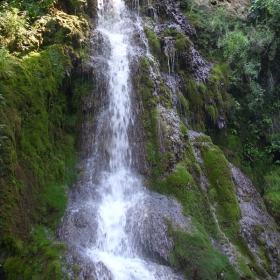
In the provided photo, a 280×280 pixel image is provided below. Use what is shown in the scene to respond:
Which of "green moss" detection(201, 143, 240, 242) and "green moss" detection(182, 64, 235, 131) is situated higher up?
"green moss" detection(182, 64, 235, 131)

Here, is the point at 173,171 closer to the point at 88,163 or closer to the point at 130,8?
the point at 88,163

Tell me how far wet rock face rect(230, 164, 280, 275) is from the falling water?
9.40ft

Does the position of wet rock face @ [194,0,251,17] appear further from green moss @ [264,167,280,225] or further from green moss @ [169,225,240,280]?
green moss @ [169,225,240,280]

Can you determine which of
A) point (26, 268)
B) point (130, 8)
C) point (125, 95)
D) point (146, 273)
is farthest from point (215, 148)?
point (130, 8)

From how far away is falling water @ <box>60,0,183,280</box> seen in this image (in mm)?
6301

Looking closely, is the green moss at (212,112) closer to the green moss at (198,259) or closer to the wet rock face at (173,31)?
the wet rock face at (173,31)

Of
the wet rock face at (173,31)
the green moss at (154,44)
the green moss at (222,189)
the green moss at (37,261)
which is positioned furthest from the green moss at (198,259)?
the green moss at (154,44)

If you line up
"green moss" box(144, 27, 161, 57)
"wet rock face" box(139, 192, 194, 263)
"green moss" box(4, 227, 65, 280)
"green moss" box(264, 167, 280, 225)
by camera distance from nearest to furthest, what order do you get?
"green moss" box(4, 227, 65, 280), "wet rock face" box(139, 192, 194, 263), "green moss" box(264, 167, 280, 225), "green moss" box(144, 27, 161, 57)

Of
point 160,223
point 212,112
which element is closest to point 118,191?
point 160,223

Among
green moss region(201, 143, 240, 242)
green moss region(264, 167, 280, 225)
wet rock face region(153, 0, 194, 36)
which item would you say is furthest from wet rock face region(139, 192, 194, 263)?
wet rock face region(153, 0, 194, 36)

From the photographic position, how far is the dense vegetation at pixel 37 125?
579 centimetres

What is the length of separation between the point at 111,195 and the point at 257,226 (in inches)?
166

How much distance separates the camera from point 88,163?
28.8ft

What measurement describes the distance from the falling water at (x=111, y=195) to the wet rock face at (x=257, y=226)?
9.40 feet
